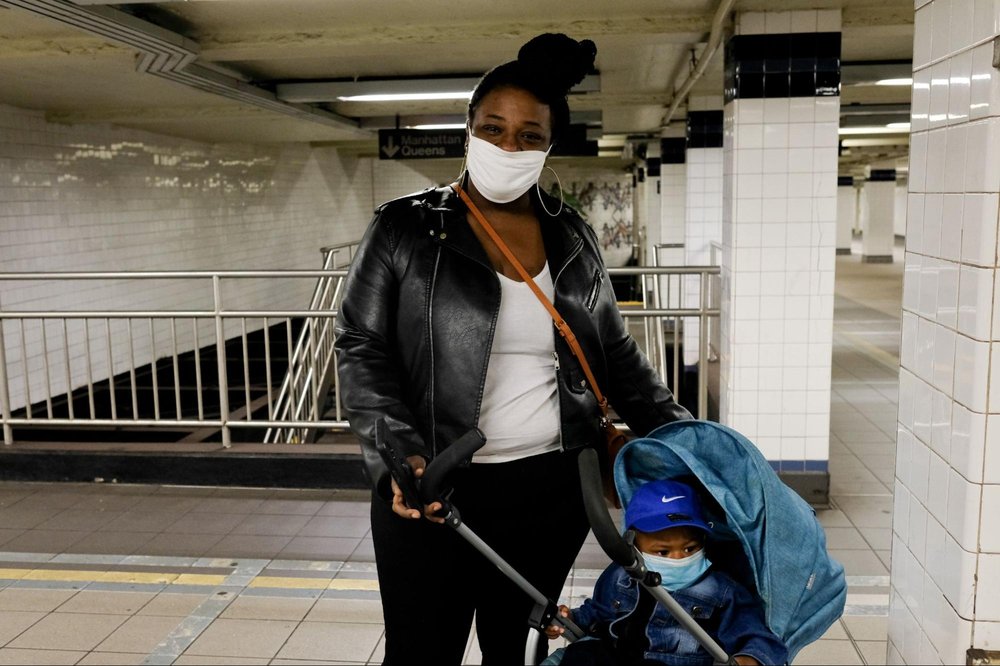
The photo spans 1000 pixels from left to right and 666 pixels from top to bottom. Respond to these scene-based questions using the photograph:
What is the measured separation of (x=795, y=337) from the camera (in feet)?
17.0

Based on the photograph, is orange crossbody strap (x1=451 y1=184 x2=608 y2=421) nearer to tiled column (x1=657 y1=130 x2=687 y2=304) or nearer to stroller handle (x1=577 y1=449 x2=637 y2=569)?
stroller handle (x1=577 y1=449 x2=637 y2=569)

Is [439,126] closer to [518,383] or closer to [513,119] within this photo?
[513,119]

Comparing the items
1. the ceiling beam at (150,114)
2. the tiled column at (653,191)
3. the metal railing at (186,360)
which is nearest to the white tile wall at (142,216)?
the metal railing at (186,360)

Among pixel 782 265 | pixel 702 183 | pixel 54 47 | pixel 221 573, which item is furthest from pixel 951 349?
pixel 702 183

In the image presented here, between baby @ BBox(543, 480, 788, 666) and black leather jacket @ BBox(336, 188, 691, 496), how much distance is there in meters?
0.27

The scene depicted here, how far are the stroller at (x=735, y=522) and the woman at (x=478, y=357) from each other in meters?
0.18

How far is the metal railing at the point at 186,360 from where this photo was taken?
5.49 m

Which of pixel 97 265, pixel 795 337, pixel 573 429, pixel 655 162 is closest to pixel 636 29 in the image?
pixel 795 337

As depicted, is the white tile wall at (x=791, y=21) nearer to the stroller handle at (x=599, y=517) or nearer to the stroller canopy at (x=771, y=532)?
the stroller canopy at (x=771, y=532)

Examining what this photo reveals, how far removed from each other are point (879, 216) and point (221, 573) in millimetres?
25491

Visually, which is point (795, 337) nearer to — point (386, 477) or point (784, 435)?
point (784, 435)

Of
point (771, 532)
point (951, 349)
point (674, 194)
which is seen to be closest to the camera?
point (771, 532)

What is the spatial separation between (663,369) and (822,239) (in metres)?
1.36

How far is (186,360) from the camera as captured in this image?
10.6 m
